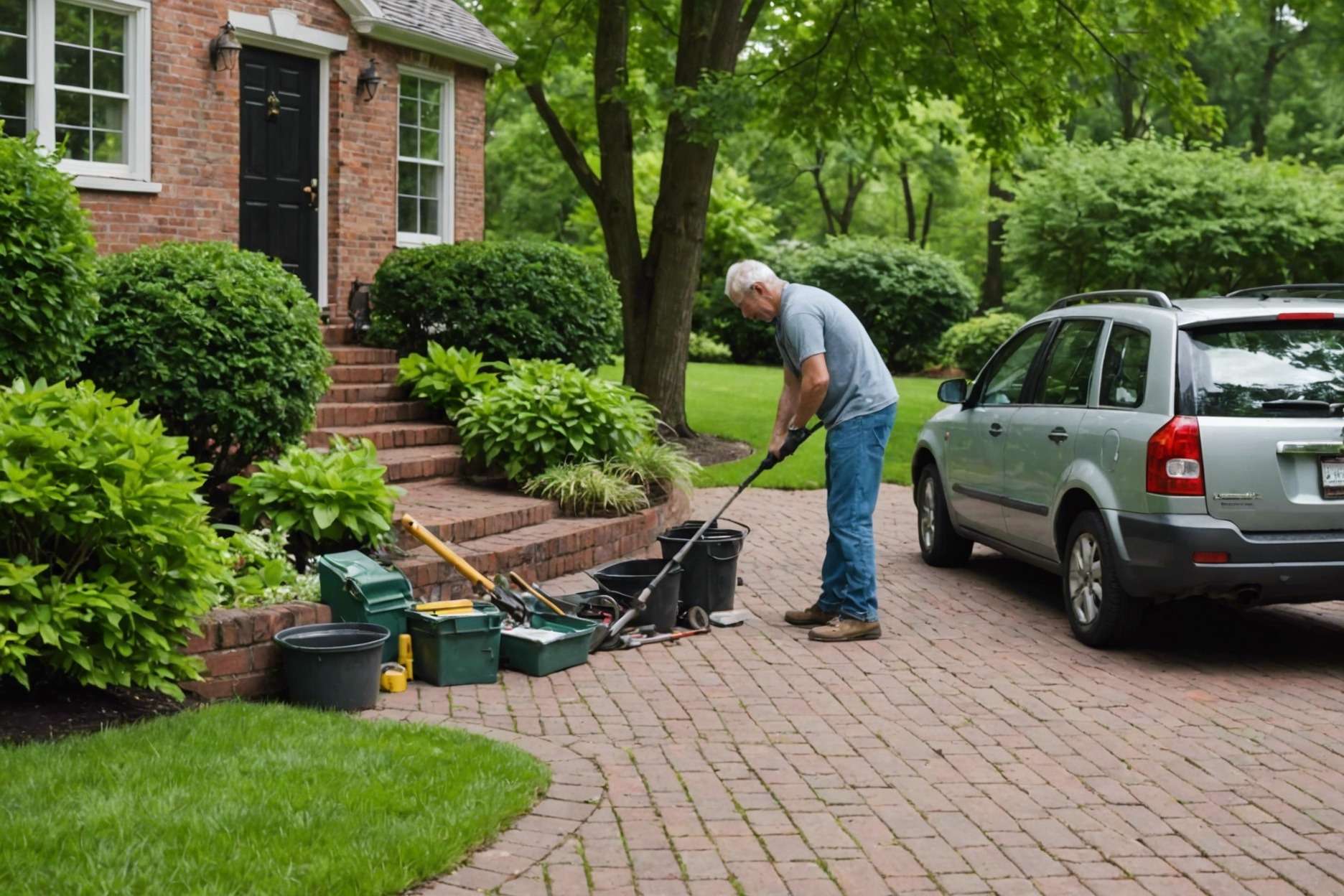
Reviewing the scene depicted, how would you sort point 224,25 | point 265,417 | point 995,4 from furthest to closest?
point 995,4 < point 224,25 < point 265,417

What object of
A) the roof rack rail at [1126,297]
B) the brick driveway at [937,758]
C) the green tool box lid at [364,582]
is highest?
the roof rack rail at [1126,297]

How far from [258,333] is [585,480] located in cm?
250

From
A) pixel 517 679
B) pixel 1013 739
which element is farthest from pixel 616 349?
pixel 1013 739

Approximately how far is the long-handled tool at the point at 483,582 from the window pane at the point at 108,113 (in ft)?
25.5

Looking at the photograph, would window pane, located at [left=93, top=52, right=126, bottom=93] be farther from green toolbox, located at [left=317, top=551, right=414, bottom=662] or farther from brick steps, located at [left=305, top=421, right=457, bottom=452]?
green toolbox, located at [left=317, top=551, right=414, bottom=662]

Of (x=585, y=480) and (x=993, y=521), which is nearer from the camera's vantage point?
(x=993, y=521)

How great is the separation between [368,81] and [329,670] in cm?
1049

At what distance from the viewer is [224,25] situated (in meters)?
13.9

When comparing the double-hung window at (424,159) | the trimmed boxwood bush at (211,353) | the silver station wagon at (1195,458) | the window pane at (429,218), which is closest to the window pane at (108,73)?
the double-hung window at (424,159)

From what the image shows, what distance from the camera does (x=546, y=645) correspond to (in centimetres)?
686

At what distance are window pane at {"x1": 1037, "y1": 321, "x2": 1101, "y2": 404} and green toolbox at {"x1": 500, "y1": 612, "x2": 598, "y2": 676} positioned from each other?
9.63 feet

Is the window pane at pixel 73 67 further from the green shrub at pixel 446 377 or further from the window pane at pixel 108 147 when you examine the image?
the green shrub at pixel 446 377

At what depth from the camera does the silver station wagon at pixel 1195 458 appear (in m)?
6.84

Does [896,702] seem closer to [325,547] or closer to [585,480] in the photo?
[325,547]
